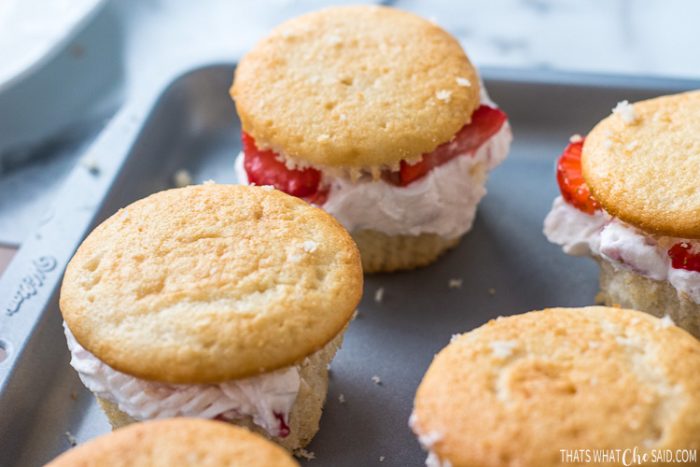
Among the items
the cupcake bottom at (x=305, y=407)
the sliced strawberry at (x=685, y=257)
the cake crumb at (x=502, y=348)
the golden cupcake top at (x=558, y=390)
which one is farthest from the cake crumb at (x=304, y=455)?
the sliced strawberry at (x=685, y=257)

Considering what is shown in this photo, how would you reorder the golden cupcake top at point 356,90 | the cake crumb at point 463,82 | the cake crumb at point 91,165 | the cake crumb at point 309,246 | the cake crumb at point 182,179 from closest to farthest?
1. the cake crumb at point 309,246
2. the golden cupcake top at point 356,90
3. the cake crumb at point 463,82
4. the cake crumb at point 91,165
5. the cake crumb at point 182,179

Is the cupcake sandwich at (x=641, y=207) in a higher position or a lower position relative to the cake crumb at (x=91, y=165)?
lower

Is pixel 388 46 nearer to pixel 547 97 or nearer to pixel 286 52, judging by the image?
pixel 286 52

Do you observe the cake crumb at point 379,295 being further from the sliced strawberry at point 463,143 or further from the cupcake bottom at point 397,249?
the sliced strawberry at point 463,143

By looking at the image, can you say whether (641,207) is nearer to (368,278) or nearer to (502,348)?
(502,348)

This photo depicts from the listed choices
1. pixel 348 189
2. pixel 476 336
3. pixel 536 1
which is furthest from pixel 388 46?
pixel 536 1

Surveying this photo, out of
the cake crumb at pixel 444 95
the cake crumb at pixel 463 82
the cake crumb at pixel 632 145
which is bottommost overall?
the cake crumb at pixel 632 145

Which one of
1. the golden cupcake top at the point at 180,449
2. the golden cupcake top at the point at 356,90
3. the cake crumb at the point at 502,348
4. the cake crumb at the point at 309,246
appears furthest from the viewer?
the golden cupcake top at the point at 356,90

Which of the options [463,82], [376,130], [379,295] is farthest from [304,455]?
[463,82]
